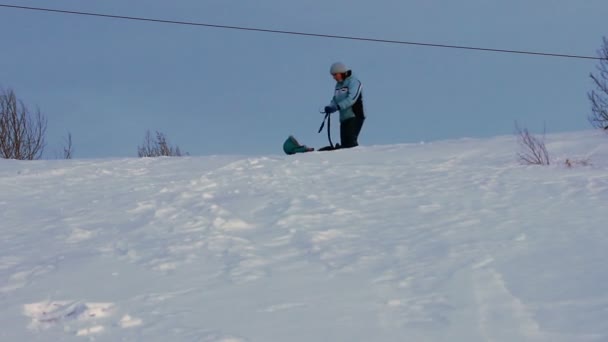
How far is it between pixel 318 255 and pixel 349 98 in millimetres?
5663

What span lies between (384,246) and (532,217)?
1.12 m

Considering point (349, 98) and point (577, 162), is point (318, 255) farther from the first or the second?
point (349, 98)

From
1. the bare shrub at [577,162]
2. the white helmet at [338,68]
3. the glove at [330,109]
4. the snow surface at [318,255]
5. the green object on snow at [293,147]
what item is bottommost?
the snow surface at [318,255]

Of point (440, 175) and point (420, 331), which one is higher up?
point (440, 175)

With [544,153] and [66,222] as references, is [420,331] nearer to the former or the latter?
[66,222]

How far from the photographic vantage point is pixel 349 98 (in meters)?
10.0

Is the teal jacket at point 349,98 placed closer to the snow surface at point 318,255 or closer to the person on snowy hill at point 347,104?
the person on snowy hill at point 347,104

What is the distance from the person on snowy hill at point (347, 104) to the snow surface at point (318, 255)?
7.26 feet

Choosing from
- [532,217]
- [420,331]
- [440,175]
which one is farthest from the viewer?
[440,175]

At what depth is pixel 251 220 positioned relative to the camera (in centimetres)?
569

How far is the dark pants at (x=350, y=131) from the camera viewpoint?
33.7 feet

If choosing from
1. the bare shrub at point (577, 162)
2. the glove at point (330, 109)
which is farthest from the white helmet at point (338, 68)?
the bare shrub at point (577, 162)

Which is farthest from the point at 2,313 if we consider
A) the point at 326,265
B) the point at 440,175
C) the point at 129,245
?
the point at 440,175

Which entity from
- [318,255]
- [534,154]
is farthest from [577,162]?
[318,255]
